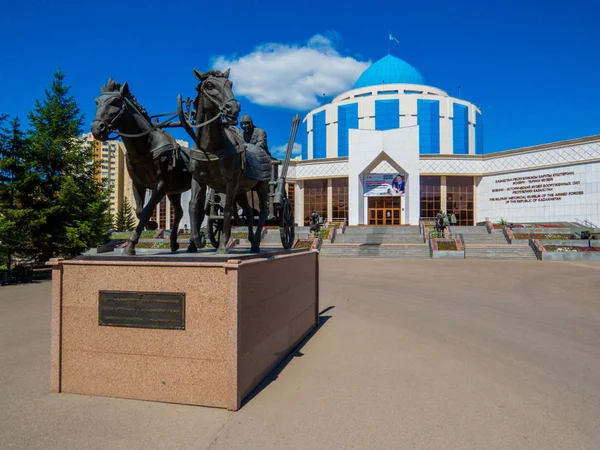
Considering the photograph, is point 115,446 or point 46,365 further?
point 46,365

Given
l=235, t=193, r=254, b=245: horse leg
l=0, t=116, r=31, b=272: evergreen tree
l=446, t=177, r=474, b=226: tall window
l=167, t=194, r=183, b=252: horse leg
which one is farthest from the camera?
l=446, t=177, r=474, b=226: tall window

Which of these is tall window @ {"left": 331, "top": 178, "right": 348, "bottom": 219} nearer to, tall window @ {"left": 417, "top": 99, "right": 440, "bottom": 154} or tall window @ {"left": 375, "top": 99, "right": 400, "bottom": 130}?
tall window @ {"left": 375, "top": 99, "right": 400, "bottom": 130}

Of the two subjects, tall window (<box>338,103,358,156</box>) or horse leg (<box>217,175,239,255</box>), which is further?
tall window (<box>338,103,358,156</box>)

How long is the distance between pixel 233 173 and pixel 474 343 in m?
4.35

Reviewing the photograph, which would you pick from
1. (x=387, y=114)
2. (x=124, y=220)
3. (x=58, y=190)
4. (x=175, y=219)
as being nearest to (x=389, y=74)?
(x=387, y=114)

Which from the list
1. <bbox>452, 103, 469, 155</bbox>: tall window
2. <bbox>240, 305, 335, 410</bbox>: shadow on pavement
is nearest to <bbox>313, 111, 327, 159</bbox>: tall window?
<bbox>452, 103, 469, 155</bbox>: tall window

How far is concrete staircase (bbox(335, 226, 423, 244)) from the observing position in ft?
90.5

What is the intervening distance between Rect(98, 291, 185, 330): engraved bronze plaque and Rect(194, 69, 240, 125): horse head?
6.16ft

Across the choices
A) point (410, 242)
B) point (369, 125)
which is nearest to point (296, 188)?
point (369, 125)

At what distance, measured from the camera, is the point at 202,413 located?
342 centimetres

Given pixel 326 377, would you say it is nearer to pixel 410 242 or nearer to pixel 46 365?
pixel 46 365

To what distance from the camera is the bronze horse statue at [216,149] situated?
12.9 feet

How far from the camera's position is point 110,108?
4.22m

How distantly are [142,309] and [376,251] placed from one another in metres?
20.6
